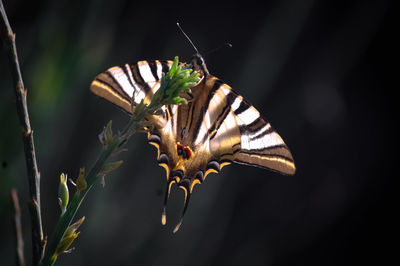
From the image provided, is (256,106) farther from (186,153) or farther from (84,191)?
(84,191)

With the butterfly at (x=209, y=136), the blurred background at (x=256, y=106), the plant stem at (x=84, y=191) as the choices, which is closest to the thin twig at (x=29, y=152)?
the plant stem at (x=84, y=191)

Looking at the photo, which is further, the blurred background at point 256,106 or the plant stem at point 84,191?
the blurred background at point 256,106

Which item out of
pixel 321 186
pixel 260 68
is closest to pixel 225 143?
pixel 260 68

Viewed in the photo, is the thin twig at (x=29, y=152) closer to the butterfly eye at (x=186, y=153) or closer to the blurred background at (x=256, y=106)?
the butterfly eye at (x=186, y=153)

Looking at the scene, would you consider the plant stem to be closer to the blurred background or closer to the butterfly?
the butterfly

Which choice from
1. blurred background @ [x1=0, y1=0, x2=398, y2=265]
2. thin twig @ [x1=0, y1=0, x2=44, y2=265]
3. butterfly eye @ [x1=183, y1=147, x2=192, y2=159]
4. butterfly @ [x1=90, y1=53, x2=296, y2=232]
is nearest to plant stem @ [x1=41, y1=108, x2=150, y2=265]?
thin twig @ [x1=0, y1=0, x2=44, y2=265]

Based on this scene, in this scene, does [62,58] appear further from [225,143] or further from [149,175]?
[149,175]

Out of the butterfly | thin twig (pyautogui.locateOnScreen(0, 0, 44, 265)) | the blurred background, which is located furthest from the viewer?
the blurred background
